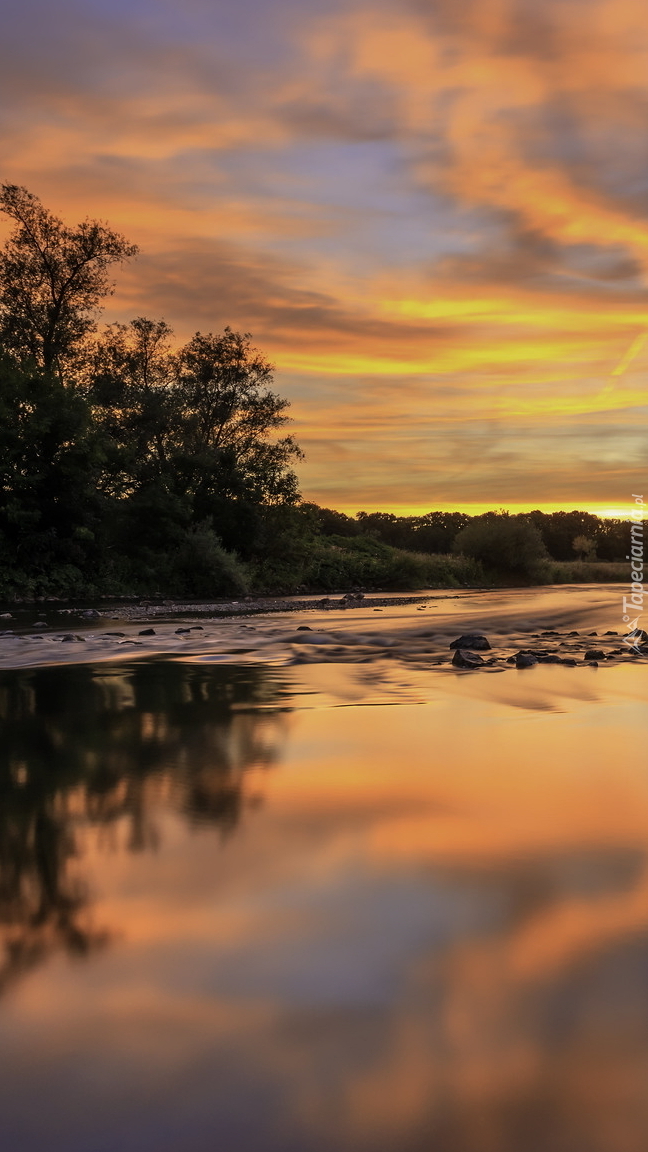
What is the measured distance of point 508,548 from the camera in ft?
162

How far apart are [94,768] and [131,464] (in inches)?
1266

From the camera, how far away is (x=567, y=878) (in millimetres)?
3678

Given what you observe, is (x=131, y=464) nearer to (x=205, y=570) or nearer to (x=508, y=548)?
(x=205, y=570)

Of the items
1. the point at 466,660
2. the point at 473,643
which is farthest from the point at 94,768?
the point at 473,643

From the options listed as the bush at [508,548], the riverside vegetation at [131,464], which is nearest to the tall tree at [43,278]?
the riverside vegetation at [131,464]

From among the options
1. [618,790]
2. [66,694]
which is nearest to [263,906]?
[618,790]

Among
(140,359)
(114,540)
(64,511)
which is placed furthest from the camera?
(140,359)

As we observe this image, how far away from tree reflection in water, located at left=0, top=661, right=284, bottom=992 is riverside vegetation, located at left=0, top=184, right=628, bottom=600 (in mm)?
19865

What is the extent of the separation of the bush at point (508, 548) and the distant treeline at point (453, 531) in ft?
5.15

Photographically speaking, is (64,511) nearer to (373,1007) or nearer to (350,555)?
(350,555)

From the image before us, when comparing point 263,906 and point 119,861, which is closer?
point 263,906

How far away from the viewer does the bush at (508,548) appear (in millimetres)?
49094

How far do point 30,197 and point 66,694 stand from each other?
3078cm

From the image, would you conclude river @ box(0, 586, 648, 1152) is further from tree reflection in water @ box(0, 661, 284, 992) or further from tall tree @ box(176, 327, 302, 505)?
tall tree @ box(176, 327, 302, 505)
